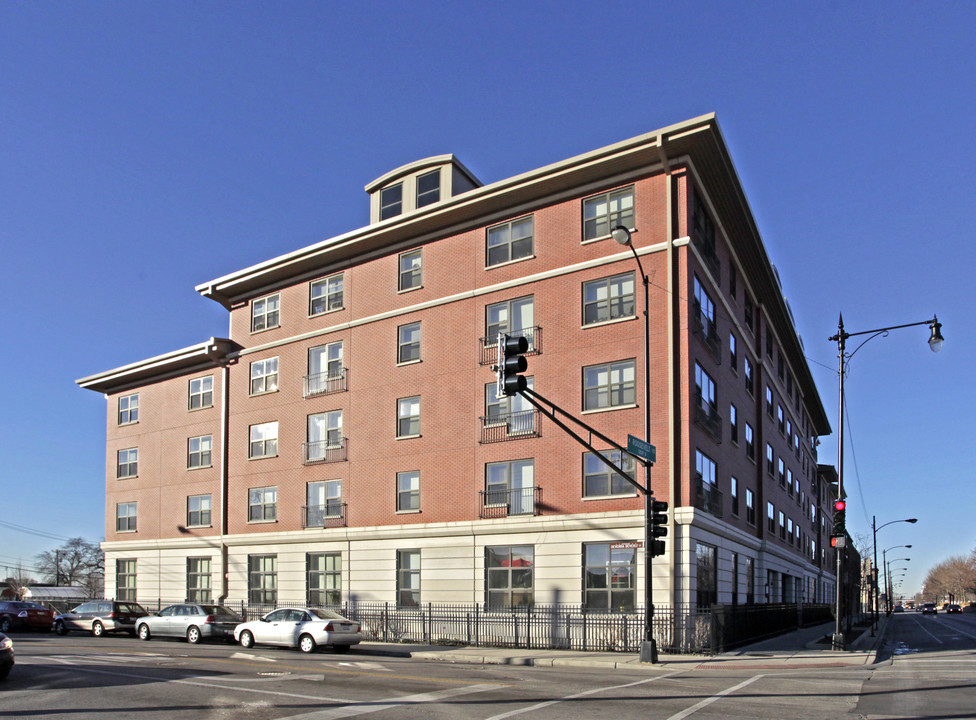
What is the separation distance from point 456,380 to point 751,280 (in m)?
16.4

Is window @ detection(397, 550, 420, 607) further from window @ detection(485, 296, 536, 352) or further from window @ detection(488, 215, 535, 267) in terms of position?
window @ detection(488, 215, 535, 267)

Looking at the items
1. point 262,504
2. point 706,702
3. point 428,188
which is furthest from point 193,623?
point 706,702

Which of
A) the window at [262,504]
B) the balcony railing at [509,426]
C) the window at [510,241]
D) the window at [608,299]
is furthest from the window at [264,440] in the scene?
the window at [608,299]

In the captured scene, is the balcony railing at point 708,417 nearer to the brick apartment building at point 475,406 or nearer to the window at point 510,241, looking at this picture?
the brick apartment building at point 475,406

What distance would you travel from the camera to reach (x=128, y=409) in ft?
159

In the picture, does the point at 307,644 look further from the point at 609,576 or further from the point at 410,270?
the point at 410,270

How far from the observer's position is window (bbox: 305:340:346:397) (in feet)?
125

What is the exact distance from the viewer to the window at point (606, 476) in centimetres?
2884

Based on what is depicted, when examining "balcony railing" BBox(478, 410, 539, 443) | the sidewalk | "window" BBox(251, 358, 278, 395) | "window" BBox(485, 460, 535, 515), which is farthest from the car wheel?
"window" BBox(251, 358, 278, 395)

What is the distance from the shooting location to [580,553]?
2939 centimetres

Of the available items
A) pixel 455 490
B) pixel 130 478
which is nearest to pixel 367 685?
pixel 455 490

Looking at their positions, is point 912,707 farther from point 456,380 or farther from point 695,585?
point 456,380

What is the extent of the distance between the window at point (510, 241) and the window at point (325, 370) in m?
8.71

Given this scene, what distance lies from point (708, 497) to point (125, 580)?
32.0 meters
